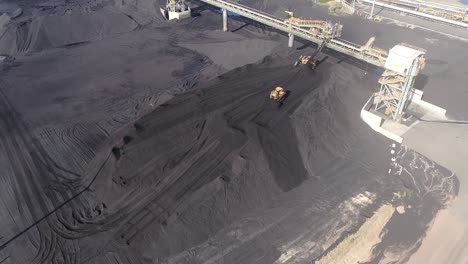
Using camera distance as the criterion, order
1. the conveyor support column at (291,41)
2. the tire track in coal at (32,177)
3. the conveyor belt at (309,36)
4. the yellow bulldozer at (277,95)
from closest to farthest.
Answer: the tire track in coal at (32,177) → the yellow bulldozer at (277,95) → the conveyor belt at (309,36) → the conveyor support column at (291,41)

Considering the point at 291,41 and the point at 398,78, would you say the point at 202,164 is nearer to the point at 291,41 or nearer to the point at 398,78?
the point at 398,78

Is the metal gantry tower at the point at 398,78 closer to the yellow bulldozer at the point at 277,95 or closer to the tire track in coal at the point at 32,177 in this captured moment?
the yellow bulldozer at the point at 277,95

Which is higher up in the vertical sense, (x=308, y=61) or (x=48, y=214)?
(x=308, y=61)

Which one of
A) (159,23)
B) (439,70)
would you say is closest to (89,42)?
(159,23)

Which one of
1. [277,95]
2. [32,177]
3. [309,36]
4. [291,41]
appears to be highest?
[309,36]

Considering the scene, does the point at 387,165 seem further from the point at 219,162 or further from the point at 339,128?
the point at 219,162

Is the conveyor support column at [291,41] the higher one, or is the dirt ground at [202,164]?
the conveyor support column at [291,41]

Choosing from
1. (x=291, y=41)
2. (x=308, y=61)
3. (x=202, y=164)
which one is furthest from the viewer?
(x=291, y=41)

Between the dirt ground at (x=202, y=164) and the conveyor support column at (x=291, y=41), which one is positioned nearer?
the dirt ground at (x=202, y=164)

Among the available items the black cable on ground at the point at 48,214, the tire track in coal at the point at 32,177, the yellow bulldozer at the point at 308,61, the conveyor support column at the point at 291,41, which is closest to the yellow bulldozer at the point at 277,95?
the yellow bulldozer at the point at 308,61

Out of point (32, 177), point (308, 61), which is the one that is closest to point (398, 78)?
point (308, 61)
